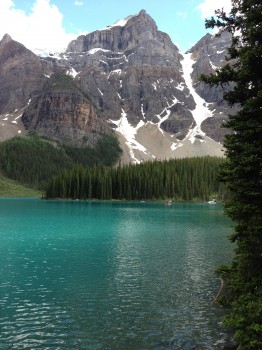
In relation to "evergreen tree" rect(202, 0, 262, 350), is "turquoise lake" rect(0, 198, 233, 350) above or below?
below

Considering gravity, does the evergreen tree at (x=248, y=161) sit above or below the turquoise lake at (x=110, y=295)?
above

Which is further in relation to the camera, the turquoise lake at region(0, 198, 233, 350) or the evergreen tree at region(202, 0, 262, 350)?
the turquoise lake at region(0, 198, 233, 350)

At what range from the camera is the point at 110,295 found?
28.3 metres

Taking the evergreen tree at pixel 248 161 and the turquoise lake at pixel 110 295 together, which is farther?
the turquoise lake at pixel 110 295

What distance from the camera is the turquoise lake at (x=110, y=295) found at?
66.1 ft

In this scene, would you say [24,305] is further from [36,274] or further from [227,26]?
[227,26]

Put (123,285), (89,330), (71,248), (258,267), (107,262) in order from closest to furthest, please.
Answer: (258,267) → (89,330) → (123,285) → (107,262) → (71,248)

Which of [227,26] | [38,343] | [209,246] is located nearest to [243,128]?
[227,26]

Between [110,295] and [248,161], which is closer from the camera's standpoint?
[248,161]

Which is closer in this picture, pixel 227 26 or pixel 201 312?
pixel 227 26

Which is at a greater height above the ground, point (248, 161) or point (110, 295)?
point (248, 161)

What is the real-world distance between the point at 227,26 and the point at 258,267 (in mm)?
13918

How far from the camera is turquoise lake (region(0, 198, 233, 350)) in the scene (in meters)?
20.2

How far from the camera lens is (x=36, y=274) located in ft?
116
